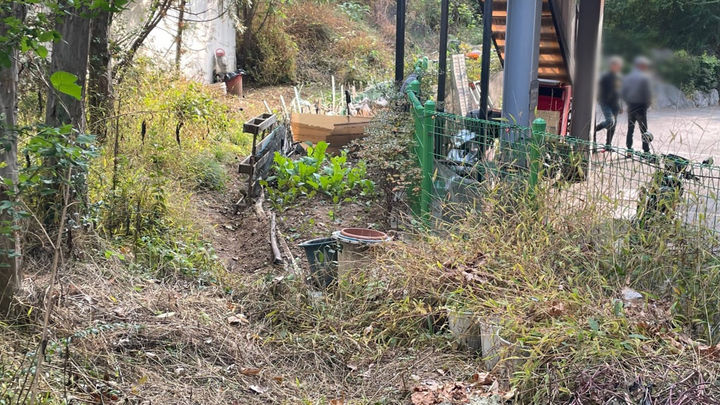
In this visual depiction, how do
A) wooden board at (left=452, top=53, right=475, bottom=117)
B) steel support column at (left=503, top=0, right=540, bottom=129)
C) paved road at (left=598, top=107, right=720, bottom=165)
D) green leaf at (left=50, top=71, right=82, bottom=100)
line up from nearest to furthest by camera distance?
green leaf at (left=50, top=71, right=82, bottom=100) < steel support column at (left=503, top=0, right=540, bottom=129) < paved road at (left=598, top=107, right=720, bottom=165) < wooden board at (left=452, top=53, right=475, bottom=117)

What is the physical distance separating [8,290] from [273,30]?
52.3 ft

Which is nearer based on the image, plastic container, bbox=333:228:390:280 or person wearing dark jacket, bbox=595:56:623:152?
plastic container, bbox=333:228:390:280

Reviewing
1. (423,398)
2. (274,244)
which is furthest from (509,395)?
(274,244)

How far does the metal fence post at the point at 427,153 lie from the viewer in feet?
22.9

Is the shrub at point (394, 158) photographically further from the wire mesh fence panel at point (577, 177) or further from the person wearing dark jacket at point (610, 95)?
the person wearing dark jacket at point (610, 95)

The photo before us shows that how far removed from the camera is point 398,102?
341 inches

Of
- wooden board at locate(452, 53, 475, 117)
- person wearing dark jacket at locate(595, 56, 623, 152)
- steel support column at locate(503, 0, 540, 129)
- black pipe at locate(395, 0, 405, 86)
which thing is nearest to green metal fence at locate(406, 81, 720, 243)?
steel support column at locate(503, 0, 540, 129)

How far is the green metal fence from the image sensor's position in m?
4.94

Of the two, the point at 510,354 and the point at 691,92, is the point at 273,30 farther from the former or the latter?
the point at 510,354

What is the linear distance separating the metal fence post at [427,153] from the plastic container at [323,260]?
1.13 m

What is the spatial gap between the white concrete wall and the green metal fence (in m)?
6.96

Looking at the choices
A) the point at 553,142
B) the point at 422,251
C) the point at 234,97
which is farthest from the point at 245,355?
the point at 234,97

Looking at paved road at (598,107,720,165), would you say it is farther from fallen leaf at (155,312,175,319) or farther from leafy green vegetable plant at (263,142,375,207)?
fallen leaf at (155,312,175,319)

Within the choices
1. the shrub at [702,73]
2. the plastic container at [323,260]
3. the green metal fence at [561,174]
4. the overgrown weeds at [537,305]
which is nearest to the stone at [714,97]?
the shrub at [702,73]
